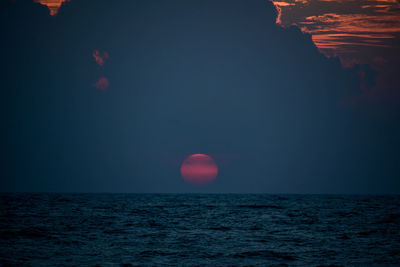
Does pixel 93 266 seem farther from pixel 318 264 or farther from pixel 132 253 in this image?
pixel 318 264

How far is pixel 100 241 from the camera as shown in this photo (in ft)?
70.0

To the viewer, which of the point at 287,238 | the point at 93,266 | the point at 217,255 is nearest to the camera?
the point at 93,266

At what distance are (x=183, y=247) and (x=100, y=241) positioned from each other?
4.83 metres

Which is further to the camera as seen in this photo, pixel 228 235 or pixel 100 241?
pixel 228 235

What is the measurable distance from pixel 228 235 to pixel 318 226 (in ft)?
29.5

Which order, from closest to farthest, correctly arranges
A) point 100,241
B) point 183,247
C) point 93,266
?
point 93,266 → point 183,247 → point 100,241

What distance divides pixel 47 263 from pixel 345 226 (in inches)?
879

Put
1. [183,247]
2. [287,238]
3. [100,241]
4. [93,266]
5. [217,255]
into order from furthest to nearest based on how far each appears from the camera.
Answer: [287,238] < [100,241] < [183,247] < [217,255] < [93,266]

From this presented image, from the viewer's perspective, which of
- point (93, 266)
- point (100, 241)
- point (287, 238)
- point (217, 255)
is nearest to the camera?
point (93, 266)

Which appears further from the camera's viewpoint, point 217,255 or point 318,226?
point 318,226

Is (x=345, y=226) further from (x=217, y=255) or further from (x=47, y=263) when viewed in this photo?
(x=47, y=263)

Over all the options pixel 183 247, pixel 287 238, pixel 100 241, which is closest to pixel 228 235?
pixel 287 238

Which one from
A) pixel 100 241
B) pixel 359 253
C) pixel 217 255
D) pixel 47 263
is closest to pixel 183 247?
pixel 217 255

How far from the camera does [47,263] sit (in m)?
16.0
